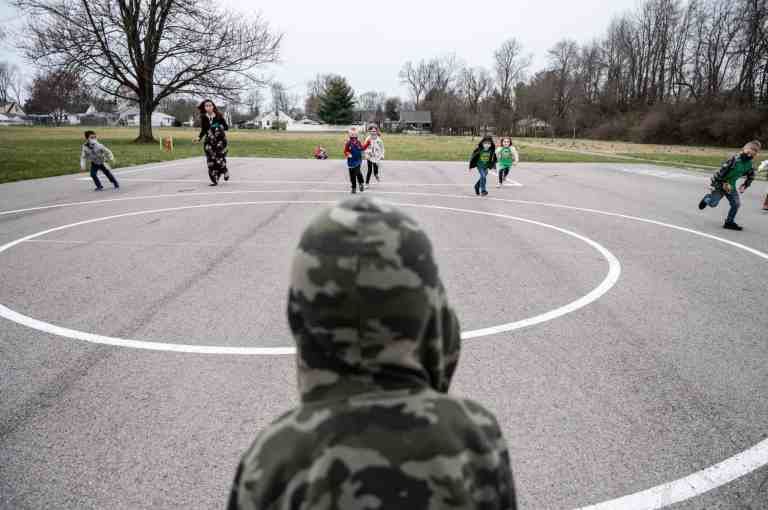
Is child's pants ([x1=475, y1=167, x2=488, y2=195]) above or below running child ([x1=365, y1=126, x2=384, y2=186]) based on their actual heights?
below

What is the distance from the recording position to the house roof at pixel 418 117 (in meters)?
117

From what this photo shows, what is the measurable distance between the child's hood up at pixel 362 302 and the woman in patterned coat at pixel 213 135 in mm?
13794

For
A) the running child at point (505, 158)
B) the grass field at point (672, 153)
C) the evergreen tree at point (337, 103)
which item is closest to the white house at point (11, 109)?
the evergreen tree at point (337, 103)

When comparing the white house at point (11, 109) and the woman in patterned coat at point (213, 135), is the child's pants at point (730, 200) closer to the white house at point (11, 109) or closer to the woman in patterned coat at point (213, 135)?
the woman in patterned coat at point (213, 135)

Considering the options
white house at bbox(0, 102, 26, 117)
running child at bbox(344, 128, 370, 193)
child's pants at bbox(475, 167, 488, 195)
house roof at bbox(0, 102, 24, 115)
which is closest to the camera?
running child at bbox(344, 128, 370, 193)

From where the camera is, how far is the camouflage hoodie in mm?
998

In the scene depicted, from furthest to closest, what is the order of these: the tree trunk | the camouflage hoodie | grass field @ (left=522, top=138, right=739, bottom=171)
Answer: the tree trunk
grass field @ (left=522, top=138, right=739, bottom=171)
the camouflage hoodie

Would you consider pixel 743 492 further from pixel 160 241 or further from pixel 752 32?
pixel 752 32

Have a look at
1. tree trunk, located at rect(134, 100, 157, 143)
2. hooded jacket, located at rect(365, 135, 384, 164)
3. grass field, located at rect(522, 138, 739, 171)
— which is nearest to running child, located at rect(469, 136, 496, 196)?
hooded jacket, located at rect(365, 135, 384, 164)

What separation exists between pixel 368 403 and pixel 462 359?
2.92m

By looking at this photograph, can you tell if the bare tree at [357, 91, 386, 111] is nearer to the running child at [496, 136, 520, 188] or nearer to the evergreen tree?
the evergreen tree

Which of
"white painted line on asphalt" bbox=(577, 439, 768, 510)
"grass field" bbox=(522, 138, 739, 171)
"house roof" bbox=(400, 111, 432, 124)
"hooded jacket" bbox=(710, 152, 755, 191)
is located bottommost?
"white painted line on asphalt" bbox=(577, 439, 768, 510)

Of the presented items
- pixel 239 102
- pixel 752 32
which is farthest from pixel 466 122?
pixel 239 102

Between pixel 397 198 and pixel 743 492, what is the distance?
389 inches
